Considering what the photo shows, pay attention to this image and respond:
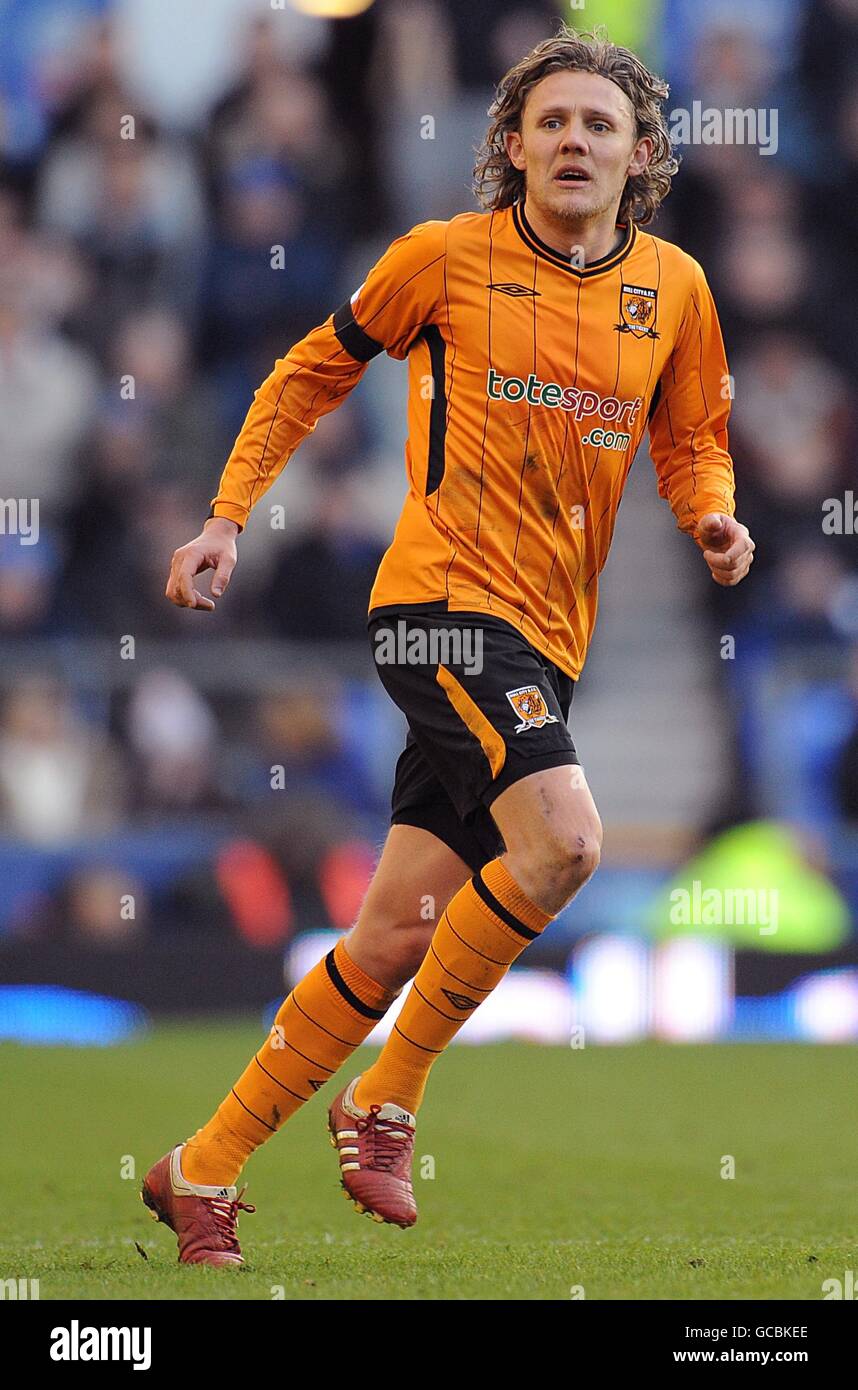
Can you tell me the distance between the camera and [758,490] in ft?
37.3

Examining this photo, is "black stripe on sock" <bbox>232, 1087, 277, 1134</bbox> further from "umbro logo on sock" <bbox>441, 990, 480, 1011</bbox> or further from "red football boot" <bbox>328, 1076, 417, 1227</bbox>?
"umbro logo on sock" <bbox>441, 990, 480, 1011</bbox>

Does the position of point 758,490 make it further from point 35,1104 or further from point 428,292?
point 428,292

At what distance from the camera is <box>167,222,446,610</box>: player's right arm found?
4.28 m

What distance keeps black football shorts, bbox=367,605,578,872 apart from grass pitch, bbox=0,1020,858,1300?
89cm

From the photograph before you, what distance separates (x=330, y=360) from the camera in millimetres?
4371

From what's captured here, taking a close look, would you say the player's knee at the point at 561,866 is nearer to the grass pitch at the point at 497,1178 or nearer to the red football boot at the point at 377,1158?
the red football boot at the point at 377,1158

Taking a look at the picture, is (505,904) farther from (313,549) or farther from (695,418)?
(313,549)

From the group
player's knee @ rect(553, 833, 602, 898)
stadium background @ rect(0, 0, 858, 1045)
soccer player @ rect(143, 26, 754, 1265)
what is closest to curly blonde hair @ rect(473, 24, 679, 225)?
soccer player @ rect(143, 26, 754, 1265)

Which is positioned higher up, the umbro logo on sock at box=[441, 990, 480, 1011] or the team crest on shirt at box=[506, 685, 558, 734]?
the team crest on shirt at box=[506, 685, 558, 734]

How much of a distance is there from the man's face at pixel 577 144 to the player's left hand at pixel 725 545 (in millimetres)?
693

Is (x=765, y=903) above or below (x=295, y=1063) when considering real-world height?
above

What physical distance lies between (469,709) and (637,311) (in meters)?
0.97

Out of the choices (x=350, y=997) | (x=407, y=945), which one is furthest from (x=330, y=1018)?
(x=407, y=945)

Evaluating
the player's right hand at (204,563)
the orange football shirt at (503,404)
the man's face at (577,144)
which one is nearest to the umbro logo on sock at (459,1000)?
the orange football shirt at (503,404)
